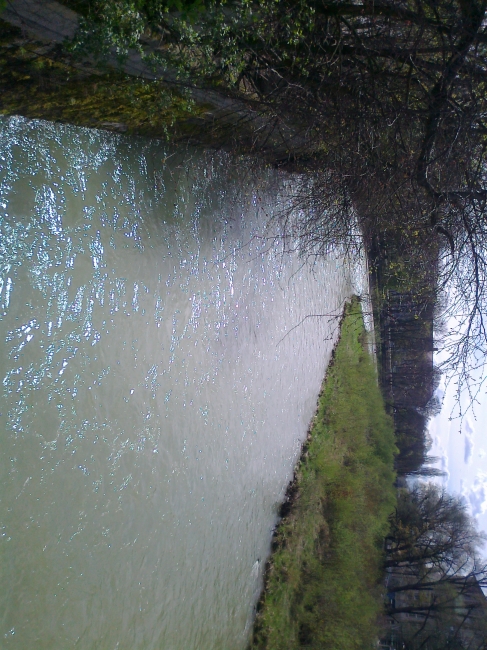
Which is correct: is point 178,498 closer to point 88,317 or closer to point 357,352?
point 88,317

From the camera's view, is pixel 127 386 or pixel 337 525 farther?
pixel 337 525

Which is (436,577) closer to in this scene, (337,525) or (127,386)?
(337,525)

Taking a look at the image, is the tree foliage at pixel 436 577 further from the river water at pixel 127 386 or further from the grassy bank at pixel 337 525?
the river water at pixel 127 386

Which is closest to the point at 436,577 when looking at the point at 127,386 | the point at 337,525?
the point at 337,525

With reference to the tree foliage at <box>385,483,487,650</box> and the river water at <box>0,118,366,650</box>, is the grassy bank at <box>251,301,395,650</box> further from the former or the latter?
the tree foliage at <box>385,483,487,650</box>

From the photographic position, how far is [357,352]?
13.8 metres

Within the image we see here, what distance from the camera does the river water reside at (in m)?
3.62

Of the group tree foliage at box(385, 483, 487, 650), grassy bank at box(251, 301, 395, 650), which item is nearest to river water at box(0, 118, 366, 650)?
grassy bank at box(251, 301, 395, 650)

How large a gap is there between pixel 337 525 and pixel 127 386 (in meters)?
7.86

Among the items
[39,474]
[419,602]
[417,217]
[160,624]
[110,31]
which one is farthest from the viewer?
[419,602]

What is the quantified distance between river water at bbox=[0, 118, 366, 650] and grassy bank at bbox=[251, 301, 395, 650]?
60.2 inches

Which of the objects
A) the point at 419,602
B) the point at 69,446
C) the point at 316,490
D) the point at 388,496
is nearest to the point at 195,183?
the point at 69,446

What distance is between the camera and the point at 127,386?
14.8 feet

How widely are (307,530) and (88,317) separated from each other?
279 inches
